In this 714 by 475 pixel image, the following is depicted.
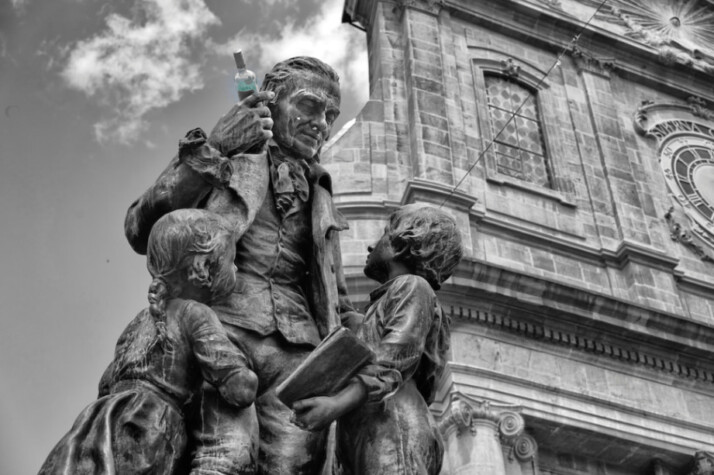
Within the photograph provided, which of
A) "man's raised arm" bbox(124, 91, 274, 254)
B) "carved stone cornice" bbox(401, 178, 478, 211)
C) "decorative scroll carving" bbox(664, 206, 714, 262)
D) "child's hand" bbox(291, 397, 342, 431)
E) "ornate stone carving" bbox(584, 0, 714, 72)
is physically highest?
"ornate stone carving" bbox(584, 0, 714, 72)

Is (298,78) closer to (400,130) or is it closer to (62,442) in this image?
(62,442)

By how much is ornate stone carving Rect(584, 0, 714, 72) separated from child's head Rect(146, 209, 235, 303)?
15734 mm

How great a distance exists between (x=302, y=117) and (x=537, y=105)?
12.8m

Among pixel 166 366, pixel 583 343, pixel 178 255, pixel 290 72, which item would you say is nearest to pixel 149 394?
pixel 166 366

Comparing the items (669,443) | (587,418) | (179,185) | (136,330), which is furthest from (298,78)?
(669,443)

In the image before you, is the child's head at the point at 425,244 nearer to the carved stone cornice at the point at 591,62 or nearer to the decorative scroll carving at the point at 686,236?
the decorative scroll carving at the point at 686,236

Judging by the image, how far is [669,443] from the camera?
11.6 m

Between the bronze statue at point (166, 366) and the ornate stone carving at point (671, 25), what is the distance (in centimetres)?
1577

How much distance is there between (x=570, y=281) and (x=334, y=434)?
10482mm

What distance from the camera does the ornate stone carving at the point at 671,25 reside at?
1755 cm

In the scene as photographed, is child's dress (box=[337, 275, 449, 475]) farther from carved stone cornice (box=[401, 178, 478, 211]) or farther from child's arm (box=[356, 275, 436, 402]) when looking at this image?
carved stone cornice (box=[401, 178, 478, 211])

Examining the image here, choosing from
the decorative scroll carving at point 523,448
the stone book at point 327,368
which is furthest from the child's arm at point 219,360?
the decorative scroll carving at point 523,448

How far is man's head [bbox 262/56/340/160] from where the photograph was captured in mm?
3574

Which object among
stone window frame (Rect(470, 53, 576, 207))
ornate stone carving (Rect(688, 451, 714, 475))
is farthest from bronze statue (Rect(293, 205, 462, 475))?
stone window frame (Rect(470, 53, 576, 207))
